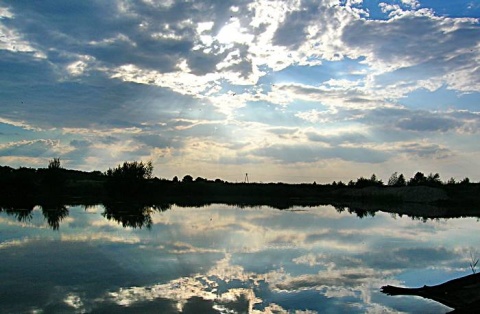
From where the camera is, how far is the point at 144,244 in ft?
59.3

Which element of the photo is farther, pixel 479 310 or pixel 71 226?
pixel 71 226

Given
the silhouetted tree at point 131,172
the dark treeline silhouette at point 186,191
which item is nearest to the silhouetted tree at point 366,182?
the dark treeline silhouette at point 186,191

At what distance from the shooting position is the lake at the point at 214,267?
9922 millimetres

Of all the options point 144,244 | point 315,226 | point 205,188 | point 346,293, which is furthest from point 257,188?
point 346,293

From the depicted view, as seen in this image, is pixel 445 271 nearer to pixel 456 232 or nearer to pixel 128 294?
pixel 128 294

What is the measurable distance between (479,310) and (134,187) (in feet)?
188

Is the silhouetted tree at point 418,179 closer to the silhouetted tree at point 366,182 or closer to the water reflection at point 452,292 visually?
the silhouetted tree at point 366,182

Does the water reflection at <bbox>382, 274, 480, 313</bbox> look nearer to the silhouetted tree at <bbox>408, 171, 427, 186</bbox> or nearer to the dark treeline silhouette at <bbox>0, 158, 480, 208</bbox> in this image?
the dark treeline silhouette at <bbox>0, 158, 480, 208</bbox>

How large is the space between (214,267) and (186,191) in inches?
2218

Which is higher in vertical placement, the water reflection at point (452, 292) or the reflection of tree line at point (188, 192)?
the reflection of tree line at point (188, 192)

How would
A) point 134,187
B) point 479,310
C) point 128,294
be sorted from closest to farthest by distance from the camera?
point 479,310, point 128,294, point 134,187

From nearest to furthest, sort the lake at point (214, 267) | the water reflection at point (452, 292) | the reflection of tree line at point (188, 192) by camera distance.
Result: the lake at point (214, 267), the water reflection at point (452, 292), the reflection of tree line at point (188, 192)

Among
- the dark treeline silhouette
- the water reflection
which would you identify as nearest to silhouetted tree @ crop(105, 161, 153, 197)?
the dark treeline silhouette

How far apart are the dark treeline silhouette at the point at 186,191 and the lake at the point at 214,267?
2872 centimetres
